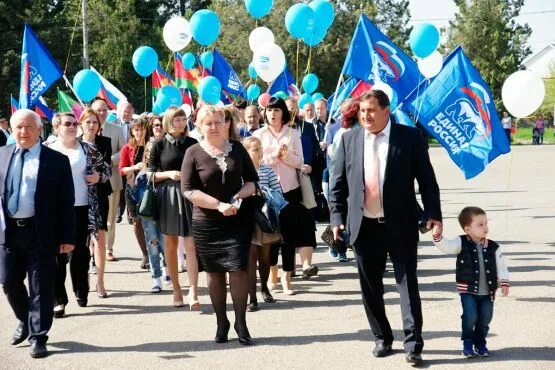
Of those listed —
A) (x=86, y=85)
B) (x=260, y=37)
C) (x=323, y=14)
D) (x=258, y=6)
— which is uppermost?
(x=258, y=6)

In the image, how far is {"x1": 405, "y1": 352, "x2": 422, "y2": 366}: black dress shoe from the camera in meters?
5.59

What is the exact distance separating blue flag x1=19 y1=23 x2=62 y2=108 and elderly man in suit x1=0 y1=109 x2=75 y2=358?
6.50 m

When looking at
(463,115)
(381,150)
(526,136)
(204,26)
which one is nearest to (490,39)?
(526,136)

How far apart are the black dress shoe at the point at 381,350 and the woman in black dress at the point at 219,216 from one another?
1043 millimetres

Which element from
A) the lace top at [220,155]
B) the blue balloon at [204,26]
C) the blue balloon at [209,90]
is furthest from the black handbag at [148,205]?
the blue balloon at [204,26]

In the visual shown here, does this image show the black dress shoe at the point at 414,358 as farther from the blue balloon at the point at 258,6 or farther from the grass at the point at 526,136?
the grass at the point at 526,136

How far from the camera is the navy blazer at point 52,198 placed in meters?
6.17

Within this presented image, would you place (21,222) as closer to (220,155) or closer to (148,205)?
(220,155)

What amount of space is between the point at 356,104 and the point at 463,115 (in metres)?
3.64

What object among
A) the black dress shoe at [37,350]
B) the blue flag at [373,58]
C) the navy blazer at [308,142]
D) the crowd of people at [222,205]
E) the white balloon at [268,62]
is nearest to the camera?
the crowd of people at [222,205]

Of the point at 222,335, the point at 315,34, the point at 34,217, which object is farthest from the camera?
the point at 315,34

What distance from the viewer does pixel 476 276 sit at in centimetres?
584

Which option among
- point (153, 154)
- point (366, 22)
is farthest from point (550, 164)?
point (153, 154)

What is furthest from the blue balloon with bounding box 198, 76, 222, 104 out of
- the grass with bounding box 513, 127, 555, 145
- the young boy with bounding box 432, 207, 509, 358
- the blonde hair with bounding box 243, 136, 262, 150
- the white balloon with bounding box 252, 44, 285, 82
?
the grass with bounding box 513, 127, 555, 145
